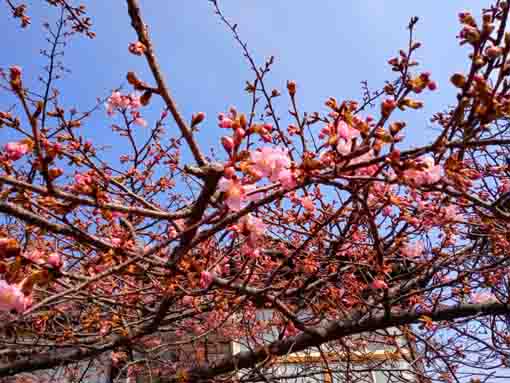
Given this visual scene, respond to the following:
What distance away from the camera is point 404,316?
3.30 m

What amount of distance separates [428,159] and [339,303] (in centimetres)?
215

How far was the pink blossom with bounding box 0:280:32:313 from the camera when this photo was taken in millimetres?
1326

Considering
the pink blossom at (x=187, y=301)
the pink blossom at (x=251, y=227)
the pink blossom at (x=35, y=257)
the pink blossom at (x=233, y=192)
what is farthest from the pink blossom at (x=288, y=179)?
the pink blossom at (x=187, y=301)

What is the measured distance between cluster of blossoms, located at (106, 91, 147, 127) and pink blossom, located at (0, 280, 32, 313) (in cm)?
267

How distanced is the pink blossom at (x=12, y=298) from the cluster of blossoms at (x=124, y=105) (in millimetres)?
2670

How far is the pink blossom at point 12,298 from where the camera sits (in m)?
1.33

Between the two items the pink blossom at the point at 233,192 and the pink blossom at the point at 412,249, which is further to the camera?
the pink blossom at the point at 412,249

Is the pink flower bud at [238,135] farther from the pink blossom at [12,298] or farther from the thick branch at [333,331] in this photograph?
the thick branch at [333,331]

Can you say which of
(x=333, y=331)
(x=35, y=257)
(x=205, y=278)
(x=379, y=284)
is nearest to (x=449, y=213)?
(x=379, y=284)

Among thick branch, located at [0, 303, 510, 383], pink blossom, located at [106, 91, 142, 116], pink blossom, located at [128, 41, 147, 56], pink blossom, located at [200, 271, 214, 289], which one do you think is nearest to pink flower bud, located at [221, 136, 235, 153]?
pink blossom, located at [128, 41, 147, 56]

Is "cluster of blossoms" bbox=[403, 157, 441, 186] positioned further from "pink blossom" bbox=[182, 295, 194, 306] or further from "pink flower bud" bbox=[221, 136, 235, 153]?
"pink blossom" bbox=[182, 295, 194, 306]

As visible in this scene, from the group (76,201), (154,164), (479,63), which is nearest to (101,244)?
(76,201)

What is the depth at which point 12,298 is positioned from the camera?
1336mm

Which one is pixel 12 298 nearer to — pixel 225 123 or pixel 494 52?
pixel 225 123
